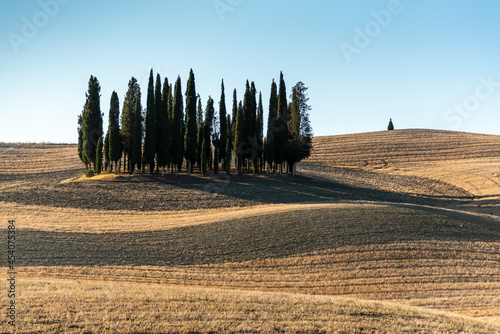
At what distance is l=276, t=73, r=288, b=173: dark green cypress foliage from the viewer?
168 feet

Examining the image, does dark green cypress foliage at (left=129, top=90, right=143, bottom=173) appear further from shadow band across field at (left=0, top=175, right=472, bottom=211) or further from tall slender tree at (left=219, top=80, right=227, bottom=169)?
tall slender tree at (left=219, top=80, right=227, bottom=169)

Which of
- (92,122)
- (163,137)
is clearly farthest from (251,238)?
(92,122)

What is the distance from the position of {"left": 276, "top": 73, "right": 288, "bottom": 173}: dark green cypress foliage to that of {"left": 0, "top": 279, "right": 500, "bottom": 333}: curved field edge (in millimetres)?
35771

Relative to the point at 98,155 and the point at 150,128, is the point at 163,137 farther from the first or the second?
the point at 98,155

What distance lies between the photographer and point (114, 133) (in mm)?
48406

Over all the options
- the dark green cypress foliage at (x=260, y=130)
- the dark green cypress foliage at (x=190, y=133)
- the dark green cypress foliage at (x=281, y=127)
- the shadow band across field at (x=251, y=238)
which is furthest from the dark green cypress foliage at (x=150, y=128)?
the shadow band across field at (x=251, y=238)

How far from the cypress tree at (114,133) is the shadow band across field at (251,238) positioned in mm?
22840

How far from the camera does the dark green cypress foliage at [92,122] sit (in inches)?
1988

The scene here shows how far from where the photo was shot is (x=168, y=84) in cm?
5250

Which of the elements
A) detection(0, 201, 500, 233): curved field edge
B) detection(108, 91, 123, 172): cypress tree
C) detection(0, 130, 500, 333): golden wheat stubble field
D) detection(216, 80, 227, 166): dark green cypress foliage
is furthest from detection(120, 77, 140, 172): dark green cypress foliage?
detection(0, 201, 500, 233): curved field edge

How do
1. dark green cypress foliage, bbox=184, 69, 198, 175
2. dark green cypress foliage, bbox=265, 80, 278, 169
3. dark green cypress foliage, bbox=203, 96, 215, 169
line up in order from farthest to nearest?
dark green cypress foliage, bbox=203, 96, 215, 169 < dark green cypress foliage, bbox=265, 80, 278, 169 < dark green cypress foliage, bbox=184, 69, 198, 175

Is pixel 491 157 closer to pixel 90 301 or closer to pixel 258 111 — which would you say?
pixel 258 111

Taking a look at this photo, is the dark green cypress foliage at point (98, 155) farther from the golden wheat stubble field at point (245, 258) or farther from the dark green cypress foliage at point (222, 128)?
the dark green cypress foliage at point (222, 128)

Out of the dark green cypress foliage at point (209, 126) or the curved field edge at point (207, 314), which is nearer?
the curved field edge at point (207, 314)
